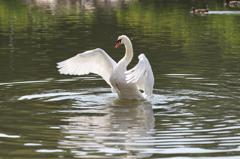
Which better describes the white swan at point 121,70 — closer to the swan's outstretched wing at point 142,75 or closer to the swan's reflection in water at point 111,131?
the swan's outstretched wing at point 142,75

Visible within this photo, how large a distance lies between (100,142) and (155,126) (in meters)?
1.97

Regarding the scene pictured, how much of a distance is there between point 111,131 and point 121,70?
366cm

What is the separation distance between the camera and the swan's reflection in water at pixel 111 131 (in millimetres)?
11484

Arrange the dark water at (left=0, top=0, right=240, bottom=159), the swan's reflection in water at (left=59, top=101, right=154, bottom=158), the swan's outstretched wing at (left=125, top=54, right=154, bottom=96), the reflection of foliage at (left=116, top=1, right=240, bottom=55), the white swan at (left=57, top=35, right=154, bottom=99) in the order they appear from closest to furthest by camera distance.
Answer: the swan's reflection in water at (left=59, top=101, right=154, bottom=158) < the dark water at (left=0, top=0, right=240, bottom=159) < the swan's outstretched wing at (left=125, top=54, right=154, bottom=96) < the white swan at (left=57, top=35, right=154, bottom=99) < the reflection of foliage at (left=116, top=1, right=240, bottom=55)

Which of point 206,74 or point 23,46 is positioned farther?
point 23,46

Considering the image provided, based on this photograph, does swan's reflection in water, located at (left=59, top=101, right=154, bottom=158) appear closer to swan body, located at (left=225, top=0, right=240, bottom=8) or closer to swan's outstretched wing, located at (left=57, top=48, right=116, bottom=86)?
swan's outstretched wing, located at (left=57, top=48, right=116, bottom=86)

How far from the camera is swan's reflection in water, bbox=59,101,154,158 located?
11.5 meters

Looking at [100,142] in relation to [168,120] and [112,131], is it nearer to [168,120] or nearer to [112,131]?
[112,131]

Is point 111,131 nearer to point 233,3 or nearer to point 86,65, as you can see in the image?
point 86,65

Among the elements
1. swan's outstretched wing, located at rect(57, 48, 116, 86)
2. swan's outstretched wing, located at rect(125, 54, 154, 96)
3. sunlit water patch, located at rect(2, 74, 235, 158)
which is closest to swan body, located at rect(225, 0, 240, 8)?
sunlit water patch, located at rect(2, 74, 235, 158)

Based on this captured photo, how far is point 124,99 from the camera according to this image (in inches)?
682

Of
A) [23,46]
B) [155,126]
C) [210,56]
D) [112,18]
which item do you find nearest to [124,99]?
[155,126]

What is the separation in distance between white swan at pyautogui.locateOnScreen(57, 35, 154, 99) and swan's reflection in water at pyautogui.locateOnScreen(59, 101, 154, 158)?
1.45 feet

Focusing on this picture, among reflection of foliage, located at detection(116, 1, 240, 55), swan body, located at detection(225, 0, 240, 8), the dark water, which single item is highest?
the dark water
